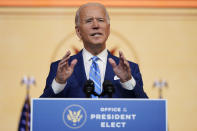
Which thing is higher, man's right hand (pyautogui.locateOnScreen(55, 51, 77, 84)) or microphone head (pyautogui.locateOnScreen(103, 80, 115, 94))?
man's right hand (pyautogui.locateOnScreen(55, 51, 77, 84))

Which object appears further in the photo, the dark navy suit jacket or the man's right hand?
the dark navy suit jacket

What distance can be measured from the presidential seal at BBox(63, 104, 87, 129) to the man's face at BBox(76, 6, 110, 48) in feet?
2.31

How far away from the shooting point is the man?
2.08 metres

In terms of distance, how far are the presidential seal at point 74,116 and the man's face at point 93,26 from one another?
2.31ft

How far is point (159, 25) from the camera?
5.59 m

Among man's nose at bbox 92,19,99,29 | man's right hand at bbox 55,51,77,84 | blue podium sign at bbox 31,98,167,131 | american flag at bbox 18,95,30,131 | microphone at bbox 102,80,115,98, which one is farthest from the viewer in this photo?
american flag at bbox 18,95,30,131

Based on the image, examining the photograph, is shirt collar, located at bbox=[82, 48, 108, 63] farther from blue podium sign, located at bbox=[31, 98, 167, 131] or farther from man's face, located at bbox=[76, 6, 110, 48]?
blue podium sign, located at bbox=[31, 98, 167, 131]

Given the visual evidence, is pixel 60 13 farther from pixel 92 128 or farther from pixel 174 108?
pixel 92 128

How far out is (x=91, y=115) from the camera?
5.46ft

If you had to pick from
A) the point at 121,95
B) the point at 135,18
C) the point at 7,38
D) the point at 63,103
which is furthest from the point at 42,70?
the point at 63,103

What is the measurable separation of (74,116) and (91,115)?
0.08 metres

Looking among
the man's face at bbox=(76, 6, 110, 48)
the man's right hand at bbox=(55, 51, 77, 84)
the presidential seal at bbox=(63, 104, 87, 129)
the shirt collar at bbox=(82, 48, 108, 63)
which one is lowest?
the presidential seal at bbox=(63, 104, 87, 129)

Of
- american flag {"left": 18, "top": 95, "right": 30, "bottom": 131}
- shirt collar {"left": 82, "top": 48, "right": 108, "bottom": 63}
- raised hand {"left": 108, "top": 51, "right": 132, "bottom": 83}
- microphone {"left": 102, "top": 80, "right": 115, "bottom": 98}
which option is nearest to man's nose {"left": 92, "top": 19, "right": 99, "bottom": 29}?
shirt collar {"left": 82, "top": 48, "right": 108, "bottom": 63}

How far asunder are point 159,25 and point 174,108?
1.32 metres
